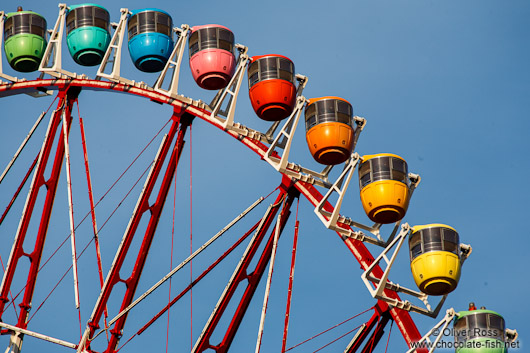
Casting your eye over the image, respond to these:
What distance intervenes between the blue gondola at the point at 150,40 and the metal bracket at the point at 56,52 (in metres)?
2.24

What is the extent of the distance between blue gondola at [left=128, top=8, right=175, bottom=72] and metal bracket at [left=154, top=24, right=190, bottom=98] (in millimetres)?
716

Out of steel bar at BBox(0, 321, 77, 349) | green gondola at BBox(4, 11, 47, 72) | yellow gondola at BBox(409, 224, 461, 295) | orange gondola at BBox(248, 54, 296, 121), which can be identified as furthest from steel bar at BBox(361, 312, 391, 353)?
green gondola at BBox(4, 11, 47, 72)

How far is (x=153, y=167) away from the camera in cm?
4131

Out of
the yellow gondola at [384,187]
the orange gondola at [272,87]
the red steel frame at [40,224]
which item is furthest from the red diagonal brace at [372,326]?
the red steel frame at [40,224]

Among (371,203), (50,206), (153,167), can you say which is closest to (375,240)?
(371,203)

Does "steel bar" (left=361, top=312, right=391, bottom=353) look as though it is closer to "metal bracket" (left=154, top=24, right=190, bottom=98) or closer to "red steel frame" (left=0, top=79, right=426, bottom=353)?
"red steel frame" (left=0, top=79, right=426, bottom=353)

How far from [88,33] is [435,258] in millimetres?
13117

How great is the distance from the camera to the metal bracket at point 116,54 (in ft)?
136

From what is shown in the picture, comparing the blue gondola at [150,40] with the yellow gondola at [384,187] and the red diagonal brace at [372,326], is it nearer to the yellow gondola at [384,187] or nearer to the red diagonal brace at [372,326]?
the yellow gondola at [384,187]

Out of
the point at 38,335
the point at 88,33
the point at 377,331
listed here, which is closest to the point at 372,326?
the point at 377,331

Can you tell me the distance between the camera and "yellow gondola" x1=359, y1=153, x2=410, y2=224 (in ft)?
123

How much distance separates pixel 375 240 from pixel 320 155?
2609 mm

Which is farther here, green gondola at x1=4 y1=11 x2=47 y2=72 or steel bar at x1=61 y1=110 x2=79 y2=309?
green gondola at x1=4 y1=11 x2=47 y2=72

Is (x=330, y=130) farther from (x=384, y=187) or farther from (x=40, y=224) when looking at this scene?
(x=40, y=224)
